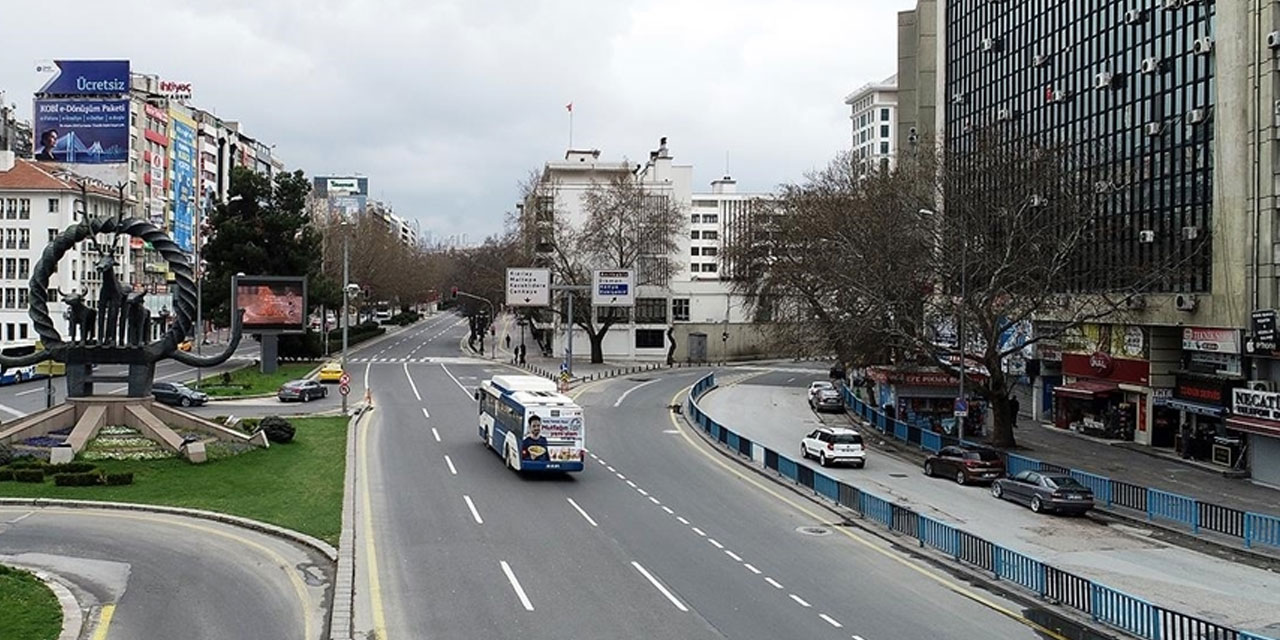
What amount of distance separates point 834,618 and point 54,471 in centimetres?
2330

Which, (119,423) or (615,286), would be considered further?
(615,286)

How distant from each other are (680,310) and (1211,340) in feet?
190

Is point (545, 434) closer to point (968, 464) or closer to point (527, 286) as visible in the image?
point (968, 464)

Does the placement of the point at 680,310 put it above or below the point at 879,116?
below

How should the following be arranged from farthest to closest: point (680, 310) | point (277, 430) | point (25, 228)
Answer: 1. point (680, 310)
2. point (25, 228)
3. point (277, 430)

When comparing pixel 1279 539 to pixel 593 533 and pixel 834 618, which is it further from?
pixel 593 533

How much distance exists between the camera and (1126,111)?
4597 cm

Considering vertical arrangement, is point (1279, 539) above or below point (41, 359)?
below

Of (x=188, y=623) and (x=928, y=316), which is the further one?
(x=928, y=316)

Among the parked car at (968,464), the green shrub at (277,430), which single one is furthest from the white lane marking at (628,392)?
the parked car at (968,464)

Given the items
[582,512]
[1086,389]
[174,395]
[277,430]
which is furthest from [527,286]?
[582,512]

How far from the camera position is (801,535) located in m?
26.8

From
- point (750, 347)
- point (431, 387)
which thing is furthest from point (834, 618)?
point (750, 347)

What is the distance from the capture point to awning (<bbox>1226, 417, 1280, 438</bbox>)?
Result: 34500 millimetres
